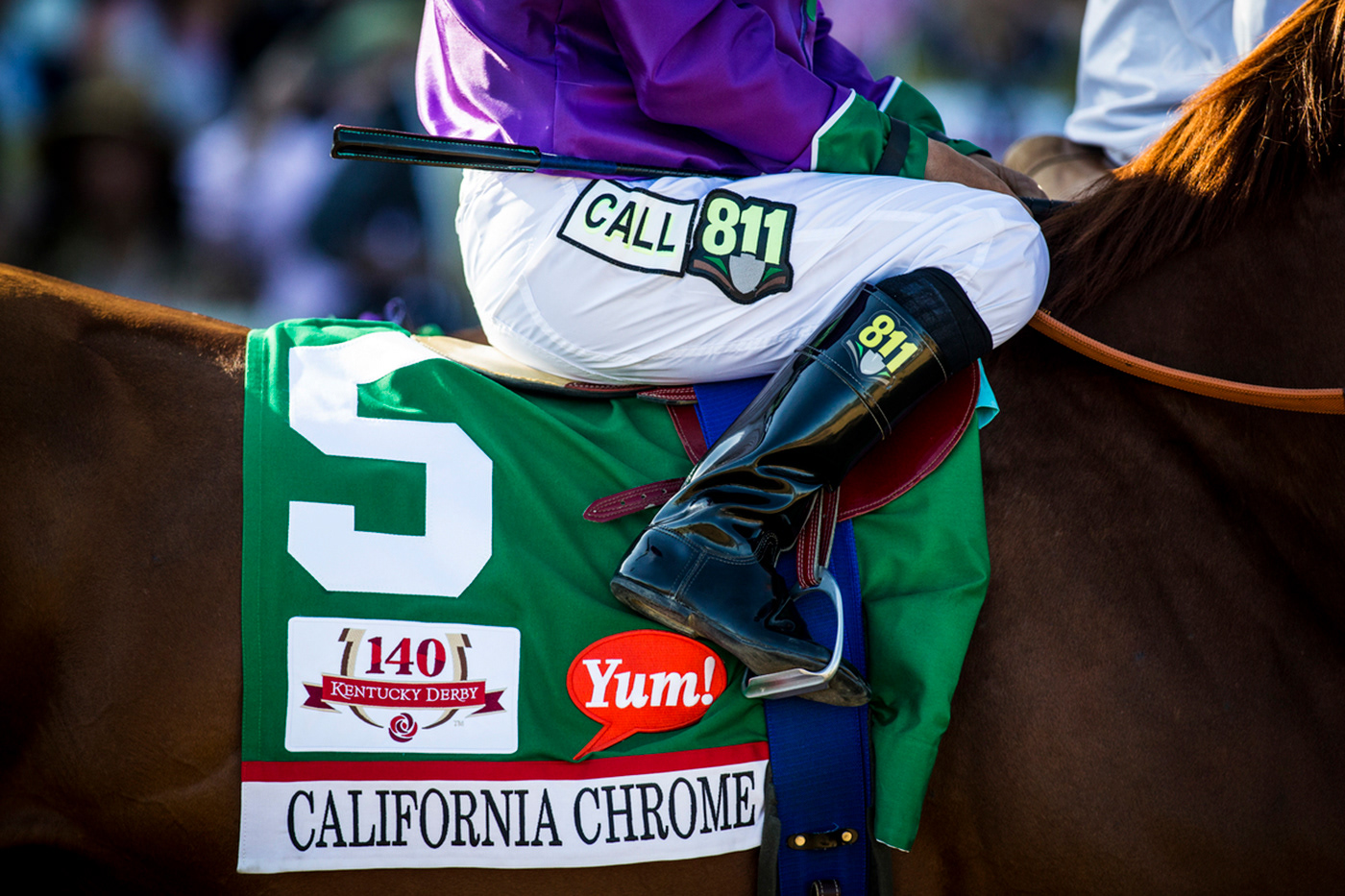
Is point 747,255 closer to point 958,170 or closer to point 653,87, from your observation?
point 653,87

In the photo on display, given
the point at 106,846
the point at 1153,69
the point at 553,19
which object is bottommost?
the point at 106,846

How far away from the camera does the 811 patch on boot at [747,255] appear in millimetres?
1936

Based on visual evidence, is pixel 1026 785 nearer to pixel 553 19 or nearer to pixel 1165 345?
pixel 1165 345

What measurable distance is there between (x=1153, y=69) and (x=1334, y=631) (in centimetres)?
227

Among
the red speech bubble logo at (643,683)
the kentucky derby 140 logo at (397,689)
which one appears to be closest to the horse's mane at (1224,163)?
the red speech bubble logo at (643,683)

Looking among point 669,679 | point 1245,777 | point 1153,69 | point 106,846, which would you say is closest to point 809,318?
point 669,679

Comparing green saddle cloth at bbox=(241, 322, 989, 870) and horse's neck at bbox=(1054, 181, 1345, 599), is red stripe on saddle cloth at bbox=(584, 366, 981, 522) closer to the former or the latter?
green saddle cloth at bbox=(241, 322, 989, 870)

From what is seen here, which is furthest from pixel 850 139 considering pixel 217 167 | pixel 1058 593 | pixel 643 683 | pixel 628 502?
pixel 217 167

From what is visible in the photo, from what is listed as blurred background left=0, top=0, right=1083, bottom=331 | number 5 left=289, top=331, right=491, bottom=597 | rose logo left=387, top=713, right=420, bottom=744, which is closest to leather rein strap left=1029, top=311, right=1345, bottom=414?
number 5 left=289, top=331, right=491, bottom=597

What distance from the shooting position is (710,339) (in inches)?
77.5

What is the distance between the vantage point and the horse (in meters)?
1.76

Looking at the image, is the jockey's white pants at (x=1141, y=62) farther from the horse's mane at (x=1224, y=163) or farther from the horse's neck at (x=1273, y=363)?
the horse's neck at (x=1273, y=363)

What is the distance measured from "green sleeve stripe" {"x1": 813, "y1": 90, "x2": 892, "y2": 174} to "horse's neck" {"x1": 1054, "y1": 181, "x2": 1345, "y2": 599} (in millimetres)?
665

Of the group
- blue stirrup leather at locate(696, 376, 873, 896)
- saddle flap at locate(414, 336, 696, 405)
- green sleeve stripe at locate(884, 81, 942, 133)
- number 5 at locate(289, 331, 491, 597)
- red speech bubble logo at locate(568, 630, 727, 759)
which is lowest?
blue stirrup leather at locate(696, 376, 873, 896)
